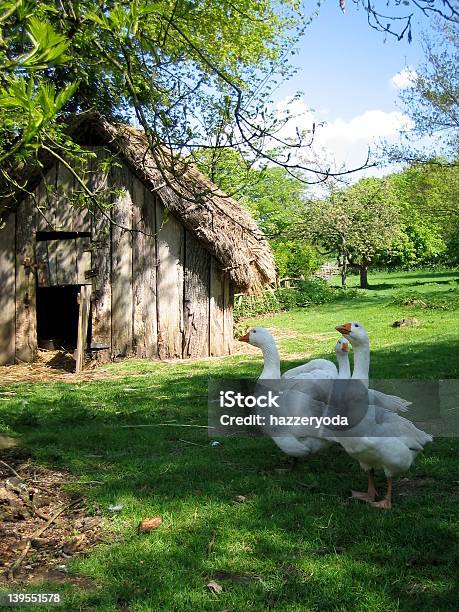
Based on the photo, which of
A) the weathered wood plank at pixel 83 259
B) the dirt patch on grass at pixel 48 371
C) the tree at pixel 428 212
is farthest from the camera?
the tree at pixel 428 212

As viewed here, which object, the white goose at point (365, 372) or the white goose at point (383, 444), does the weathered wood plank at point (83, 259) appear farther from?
the white goose at point (383, 444)

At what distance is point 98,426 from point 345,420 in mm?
3449

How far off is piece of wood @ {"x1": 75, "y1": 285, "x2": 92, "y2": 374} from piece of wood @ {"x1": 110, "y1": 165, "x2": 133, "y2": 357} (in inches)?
20.0

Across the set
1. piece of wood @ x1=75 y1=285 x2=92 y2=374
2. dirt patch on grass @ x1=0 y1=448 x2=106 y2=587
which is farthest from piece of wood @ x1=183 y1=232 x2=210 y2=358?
dirt patch on grass @ x1=0 y1=448 x2=106 y2=587

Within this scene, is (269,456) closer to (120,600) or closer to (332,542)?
(332,542)

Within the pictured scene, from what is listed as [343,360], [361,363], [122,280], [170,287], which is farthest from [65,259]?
[361,363]

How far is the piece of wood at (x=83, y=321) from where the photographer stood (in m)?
12.5

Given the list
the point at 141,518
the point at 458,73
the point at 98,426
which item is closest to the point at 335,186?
the point at 458,73

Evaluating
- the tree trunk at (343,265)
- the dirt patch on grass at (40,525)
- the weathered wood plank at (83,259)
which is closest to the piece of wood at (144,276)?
the weathered wood plank at (83,259)

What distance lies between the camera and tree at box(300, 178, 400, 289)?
34.8 m

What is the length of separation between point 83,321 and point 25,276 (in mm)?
1547

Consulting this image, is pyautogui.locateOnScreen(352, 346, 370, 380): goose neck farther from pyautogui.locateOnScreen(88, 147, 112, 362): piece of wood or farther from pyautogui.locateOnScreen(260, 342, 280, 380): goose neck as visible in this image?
pyautogui.locateOnScreen(88, 147, 112, 362): piece of wood

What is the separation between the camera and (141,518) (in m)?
4.60

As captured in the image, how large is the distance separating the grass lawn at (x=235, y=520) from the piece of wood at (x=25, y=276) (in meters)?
4.85
